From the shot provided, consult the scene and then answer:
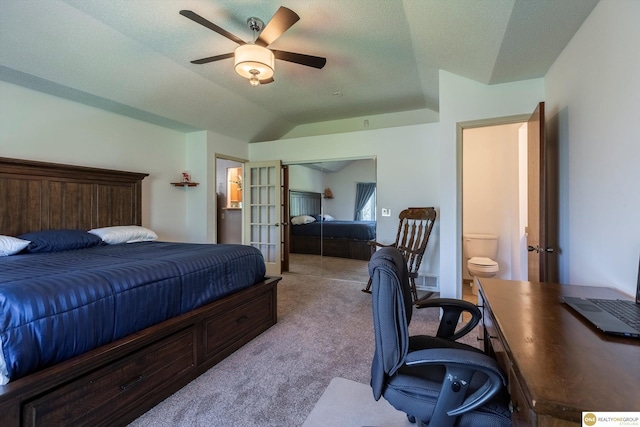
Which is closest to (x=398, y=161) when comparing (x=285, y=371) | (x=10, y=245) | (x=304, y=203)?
(x=304, y=203)

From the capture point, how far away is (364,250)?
4922 millimetres

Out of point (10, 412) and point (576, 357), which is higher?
point (576, 357)

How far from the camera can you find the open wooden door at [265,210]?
206 inches

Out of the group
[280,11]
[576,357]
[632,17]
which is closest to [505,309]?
[576,357]

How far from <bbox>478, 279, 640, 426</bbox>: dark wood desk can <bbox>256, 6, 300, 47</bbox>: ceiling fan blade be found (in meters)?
2.12

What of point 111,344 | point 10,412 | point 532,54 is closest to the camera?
point 10,412

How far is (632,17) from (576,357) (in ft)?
5.35

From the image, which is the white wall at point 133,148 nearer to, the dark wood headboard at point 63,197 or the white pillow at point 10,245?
the dark wood headboard at point 63,197

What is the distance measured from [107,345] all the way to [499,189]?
4743mm

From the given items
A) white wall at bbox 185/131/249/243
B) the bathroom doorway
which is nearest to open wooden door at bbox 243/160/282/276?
white wall at bbox 185/131/249/243

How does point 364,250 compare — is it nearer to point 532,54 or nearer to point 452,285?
point 452,285

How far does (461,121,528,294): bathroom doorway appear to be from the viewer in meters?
3.94

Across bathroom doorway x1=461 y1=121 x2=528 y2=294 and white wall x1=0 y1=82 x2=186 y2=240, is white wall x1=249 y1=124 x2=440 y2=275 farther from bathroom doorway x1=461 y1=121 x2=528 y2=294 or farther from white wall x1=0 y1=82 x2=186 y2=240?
white wall x1=0 y1=82 x2=186 y2=240

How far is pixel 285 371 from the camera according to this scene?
2.13m
